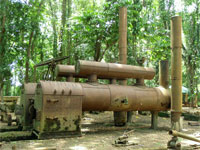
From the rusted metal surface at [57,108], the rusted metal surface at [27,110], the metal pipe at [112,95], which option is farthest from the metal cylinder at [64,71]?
the rusted metal surface at [57,108]

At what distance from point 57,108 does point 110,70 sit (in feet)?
8.53

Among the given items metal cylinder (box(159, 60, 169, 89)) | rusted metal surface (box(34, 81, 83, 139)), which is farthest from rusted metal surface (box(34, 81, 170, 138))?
metal cylinder (box(159, 60, 169, 89))

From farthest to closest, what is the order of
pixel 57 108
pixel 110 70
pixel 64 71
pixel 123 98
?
pixel 64 71 < pixel 110 70 < pixel 123 98 < pixel 57 108

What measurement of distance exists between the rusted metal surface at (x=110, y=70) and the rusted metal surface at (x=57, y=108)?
98 centimetres

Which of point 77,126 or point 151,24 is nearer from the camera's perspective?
point 77,126

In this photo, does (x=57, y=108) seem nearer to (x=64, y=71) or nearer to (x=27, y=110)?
(x=27, y=110)

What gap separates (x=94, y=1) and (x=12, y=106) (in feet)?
37.7

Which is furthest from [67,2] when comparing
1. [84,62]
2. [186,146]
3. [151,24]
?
[186,146]

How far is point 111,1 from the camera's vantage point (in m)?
13.1

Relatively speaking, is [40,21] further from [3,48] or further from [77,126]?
[77,126]

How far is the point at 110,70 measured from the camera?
8.45 metres

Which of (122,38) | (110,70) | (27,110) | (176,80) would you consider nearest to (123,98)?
(110,70)

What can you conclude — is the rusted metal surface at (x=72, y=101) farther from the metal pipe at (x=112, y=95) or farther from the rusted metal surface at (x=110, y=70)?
the rusted metal surface at (x=110, y=70)

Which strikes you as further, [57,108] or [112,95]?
[112,95]
